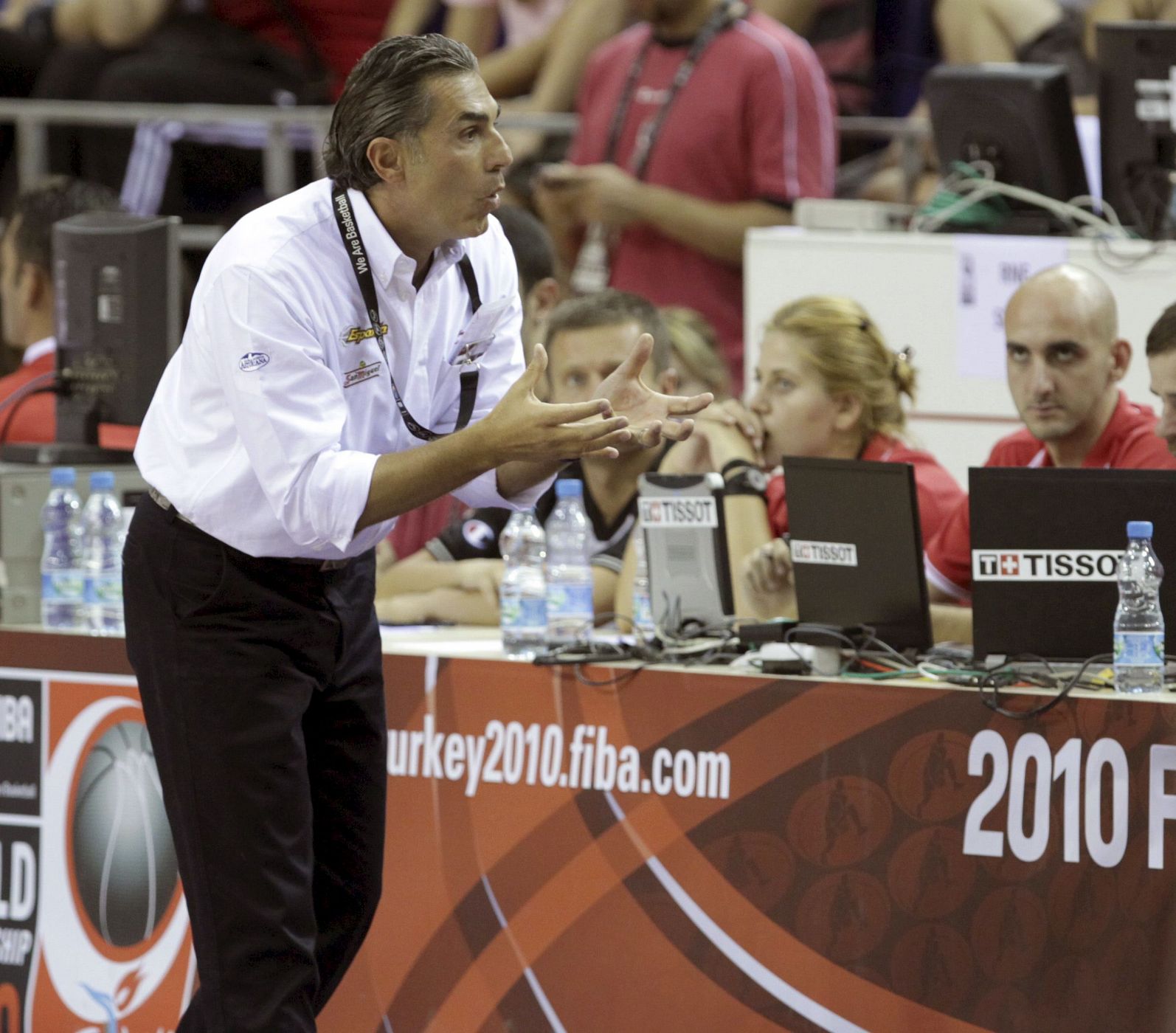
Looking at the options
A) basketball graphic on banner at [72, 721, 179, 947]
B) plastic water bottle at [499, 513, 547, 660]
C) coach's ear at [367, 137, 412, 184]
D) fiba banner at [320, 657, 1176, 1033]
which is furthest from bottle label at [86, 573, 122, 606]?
coach's ear at [367, 137, 412, 184]

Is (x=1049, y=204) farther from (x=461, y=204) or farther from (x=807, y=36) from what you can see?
(x=461, y=204)

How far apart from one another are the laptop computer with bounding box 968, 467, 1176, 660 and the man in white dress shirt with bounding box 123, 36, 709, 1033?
2.42ft

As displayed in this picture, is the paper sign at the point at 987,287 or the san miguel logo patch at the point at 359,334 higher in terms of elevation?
the paper sign at the point at 987,287

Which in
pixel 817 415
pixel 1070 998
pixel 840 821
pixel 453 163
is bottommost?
pixel 1070 998

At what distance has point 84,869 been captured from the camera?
412cm

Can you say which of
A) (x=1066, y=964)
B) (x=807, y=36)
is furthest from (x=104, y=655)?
(x=807, y=36)

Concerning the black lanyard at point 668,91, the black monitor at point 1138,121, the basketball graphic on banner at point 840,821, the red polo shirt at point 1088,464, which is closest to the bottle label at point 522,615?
the basketball graphic on banner at point 840,821

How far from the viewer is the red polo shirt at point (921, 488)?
4.29 meters

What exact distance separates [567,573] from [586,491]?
2.13 feet

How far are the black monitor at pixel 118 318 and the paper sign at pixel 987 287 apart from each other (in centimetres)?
216

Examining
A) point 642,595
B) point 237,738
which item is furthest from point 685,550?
point 237,738

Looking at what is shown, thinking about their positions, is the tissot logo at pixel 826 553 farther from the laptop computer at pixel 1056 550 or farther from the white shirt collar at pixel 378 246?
the white shirt collar at pixel 378 246

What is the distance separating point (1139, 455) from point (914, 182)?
274cm

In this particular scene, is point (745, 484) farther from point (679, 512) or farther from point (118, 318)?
point (118, 318)
